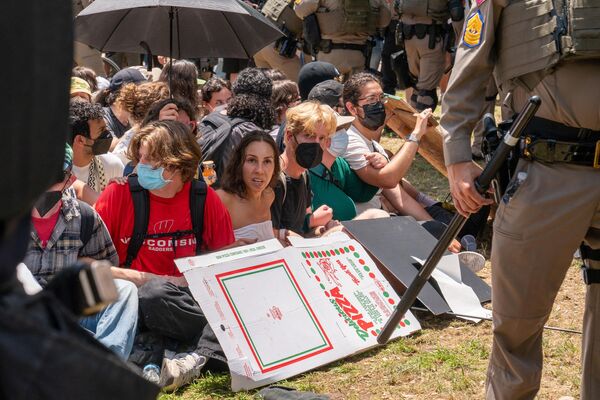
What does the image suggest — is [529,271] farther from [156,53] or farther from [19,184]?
[156,53]

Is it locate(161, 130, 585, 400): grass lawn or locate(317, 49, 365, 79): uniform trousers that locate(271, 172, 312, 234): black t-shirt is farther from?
locate(317, 49, 365, 79): uniform trousers

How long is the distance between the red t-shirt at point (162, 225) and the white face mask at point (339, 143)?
59.9 inches

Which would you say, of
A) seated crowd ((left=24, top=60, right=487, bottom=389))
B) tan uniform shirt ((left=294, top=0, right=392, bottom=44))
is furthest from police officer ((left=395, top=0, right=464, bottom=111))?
seated crowd ((left=24, top=60, right=487, bottom=389))

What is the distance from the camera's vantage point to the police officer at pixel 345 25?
360 inches

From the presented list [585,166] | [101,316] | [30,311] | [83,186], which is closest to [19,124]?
[30,311]

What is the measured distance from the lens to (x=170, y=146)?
4.15 m

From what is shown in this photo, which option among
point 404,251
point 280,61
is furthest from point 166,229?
point 280,61

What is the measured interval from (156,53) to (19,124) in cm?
495

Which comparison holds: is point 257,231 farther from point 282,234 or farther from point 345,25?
point 345,25

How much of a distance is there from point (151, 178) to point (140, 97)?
6.58ft

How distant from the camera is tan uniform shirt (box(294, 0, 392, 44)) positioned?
912 centimetres

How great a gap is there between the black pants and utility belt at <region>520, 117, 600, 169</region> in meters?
1.84

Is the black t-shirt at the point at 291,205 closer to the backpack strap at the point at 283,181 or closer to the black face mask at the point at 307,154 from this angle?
the backpack strap at the point at 283,181

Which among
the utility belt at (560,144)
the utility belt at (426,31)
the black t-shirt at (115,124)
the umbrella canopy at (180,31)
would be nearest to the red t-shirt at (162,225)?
the umbrella canopy at (180,31)
